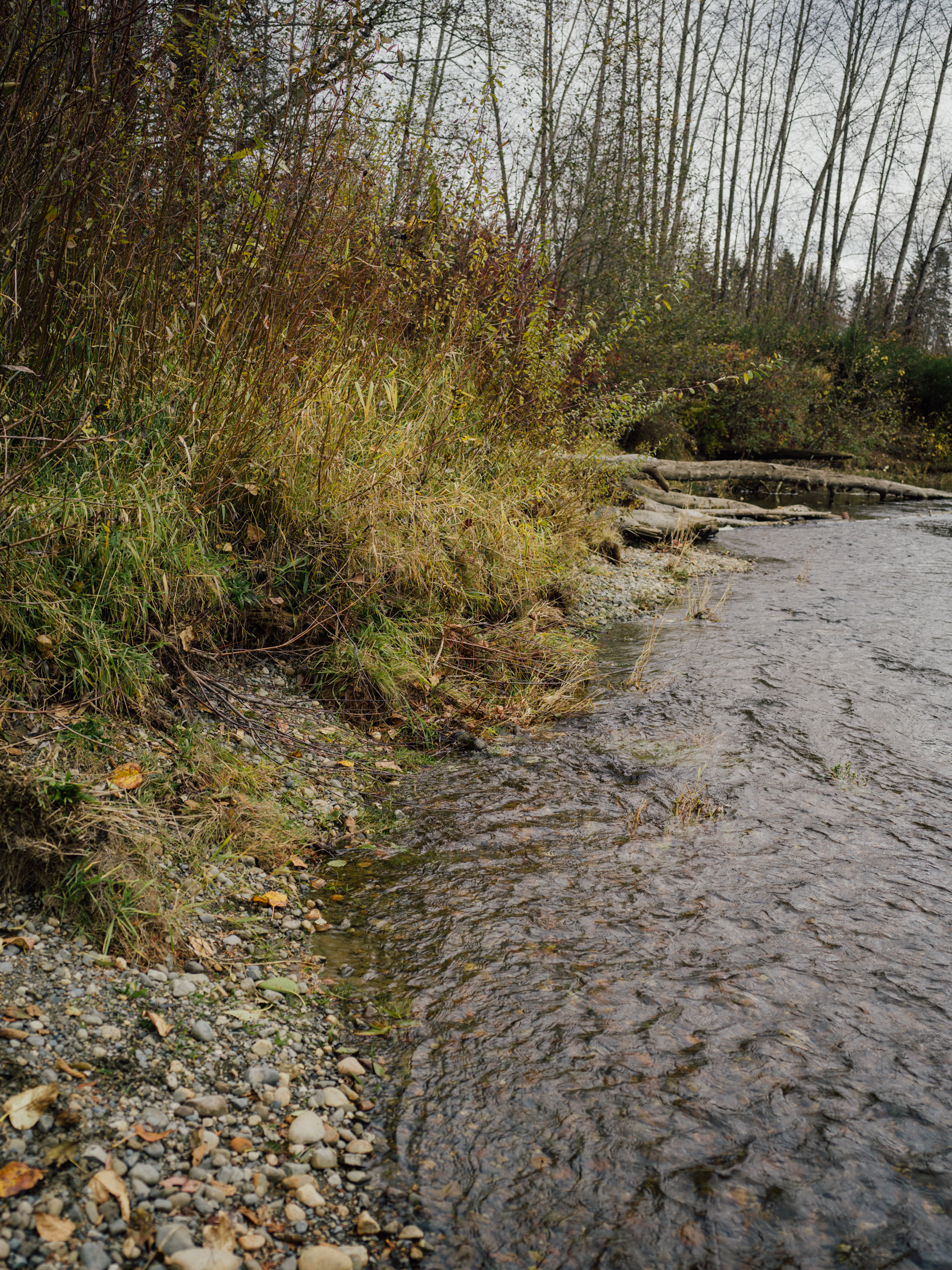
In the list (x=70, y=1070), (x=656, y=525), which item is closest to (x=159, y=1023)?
(x=70, y=1070)

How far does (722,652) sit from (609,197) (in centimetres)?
1094

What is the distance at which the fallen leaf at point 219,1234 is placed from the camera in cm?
142

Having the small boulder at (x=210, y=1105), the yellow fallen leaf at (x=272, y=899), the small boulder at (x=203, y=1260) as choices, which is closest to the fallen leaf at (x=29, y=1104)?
the small boulder at (x=210, y=1105)

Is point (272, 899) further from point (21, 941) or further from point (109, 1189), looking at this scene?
point (109, 1189)

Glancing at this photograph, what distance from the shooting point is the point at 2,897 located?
6.73 ft

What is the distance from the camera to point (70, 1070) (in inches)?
65.7

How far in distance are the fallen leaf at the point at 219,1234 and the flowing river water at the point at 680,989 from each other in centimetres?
38

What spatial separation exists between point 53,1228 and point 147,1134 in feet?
0.83

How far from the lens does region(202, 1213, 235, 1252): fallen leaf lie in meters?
1.42

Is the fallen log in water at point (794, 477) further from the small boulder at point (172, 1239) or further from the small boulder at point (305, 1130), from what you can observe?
the small boulder at point (172, 1239)

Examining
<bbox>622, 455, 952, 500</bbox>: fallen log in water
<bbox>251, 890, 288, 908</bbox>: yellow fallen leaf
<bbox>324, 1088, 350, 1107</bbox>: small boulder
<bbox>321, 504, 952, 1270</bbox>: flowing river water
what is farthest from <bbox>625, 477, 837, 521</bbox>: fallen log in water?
<bbox>324, 1088, 350, 1107</bbox>: small boulder

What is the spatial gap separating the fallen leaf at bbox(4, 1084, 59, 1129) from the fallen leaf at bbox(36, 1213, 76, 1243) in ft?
0.64

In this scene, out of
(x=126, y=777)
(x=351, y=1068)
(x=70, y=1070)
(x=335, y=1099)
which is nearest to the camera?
(x=70, y=1070)

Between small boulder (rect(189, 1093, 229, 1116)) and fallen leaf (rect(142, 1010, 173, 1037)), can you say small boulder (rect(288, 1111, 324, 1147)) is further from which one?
fallen leaf (rect(142, 1010, 173, 1037))
